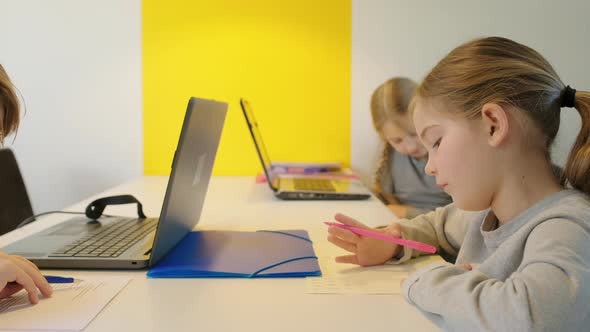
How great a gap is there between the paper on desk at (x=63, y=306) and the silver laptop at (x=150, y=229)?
8 centimetres

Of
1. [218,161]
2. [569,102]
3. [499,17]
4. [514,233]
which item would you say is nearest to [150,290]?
[514,233]

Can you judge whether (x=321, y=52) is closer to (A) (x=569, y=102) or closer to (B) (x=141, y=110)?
(B) (x=141, y=110)

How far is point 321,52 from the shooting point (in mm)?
2412

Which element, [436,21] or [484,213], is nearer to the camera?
[484,213]

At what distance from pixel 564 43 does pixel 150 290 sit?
84.3 inches

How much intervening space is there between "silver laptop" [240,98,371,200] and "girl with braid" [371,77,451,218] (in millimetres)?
187

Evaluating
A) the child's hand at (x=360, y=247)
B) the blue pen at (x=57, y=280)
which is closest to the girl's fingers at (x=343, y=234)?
the child's hand at (x=360, y=247)

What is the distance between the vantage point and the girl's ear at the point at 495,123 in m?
0.78

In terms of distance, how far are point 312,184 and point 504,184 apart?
3.78 ft

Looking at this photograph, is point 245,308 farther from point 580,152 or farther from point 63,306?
point 580,152

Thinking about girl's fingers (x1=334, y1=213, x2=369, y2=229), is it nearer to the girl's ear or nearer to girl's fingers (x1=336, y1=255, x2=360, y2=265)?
girl's fingers (x1=336, y1=255, x2=360, y2=265)

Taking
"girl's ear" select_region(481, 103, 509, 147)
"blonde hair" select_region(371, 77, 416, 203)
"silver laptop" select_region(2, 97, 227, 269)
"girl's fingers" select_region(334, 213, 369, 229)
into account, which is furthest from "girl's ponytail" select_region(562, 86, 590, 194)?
"blonde hair" select_region(371, 77, 416, 203)

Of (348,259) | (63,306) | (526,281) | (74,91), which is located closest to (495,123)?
(526,281)

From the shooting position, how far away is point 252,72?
2412 millimetres
